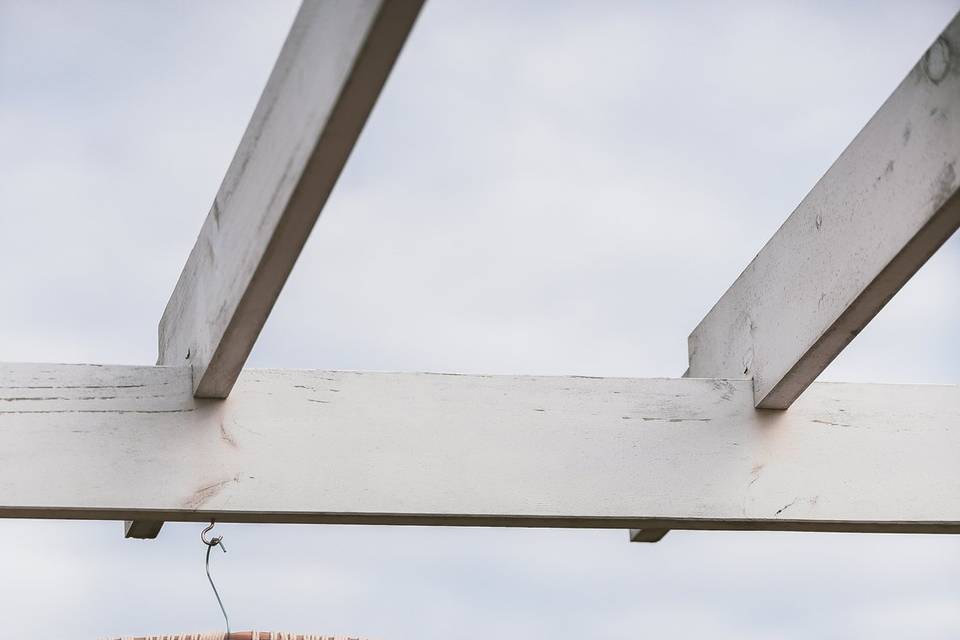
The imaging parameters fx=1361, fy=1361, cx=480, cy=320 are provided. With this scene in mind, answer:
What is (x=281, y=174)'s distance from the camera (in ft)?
4.03

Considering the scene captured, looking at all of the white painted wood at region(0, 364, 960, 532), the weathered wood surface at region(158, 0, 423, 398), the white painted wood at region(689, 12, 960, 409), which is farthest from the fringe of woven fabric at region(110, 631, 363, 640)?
the white painted wood at region(689, 12, 960, 409)

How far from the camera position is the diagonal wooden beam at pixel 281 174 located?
3.39 feet

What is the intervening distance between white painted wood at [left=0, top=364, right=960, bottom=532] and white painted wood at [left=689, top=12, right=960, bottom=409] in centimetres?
9

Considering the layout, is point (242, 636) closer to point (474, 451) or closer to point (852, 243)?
point (474, 451)

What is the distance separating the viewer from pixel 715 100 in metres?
2.53

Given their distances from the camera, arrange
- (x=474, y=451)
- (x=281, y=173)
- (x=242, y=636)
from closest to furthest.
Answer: (x=281, y=173)
(x=242, y=636)
(x=474, y=451)

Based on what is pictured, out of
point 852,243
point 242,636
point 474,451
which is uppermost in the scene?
point 852,243

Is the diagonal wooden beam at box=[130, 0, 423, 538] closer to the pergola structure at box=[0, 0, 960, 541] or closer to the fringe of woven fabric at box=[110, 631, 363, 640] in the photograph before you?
the pergola structure at box=[0, 0, 960, 541]

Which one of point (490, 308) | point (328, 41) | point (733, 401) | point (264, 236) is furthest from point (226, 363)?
point (490, 308)

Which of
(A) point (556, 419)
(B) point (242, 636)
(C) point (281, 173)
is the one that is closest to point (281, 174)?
(C) point (281, 173)

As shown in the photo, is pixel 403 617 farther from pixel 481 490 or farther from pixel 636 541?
pixel 481 490

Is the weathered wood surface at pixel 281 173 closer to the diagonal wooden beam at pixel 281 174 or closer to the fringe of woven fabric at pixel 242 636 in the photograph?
the diagonal wooden beam at pixel 281 174

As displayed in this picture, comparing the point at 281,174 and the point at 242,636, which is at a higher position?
the point at 281,174

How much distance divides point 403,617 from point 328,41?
2431mm
